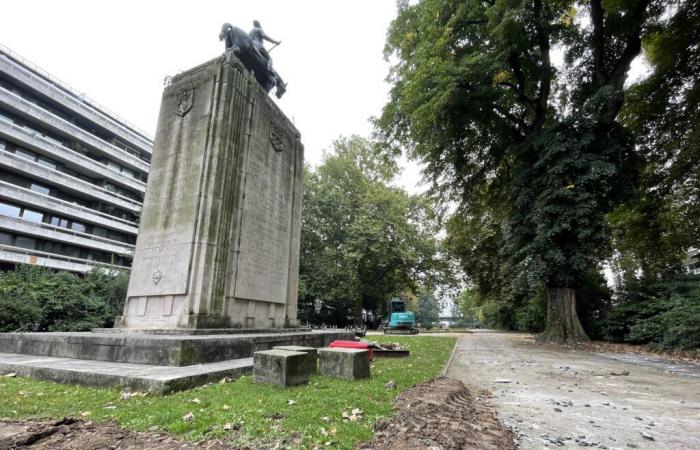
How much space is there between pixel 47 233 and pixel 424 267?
37373 millimetres

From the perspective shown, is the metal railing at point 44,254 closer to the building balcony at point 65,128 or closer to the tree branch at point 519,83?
the building balcony at point 65,128

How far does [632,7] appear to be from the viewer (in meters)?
15.1

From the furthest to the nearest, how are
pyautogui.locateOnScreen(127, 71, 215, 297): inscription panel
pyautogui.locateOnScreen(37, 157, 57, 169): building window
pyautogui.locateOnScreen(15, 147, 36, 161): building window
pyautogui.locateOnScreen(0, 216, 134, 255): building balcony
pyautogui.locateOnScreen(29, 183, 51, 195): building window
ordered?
pyautogui.locateOnScreen(37, 157, 57, 169): building window
pyautogui.locateOnScreen(29, 183, 51, 195): building window
pyautogui.locateOnScreen(15, 147, 36, 161): building window
pyautogui.locateOnScreen(0, 216, 134, 255): building balcony
pyautogui.locateOnScreen(127, 71, 215, 297): inscription panel

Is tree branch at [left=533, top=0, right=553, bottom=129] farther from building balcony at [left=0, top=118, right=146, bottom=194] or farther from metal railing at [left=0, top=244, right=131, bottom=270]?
building balcony at [left=0, top=118, right=146, bottom=194]

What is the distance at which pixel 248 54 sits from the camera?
11.3 meters

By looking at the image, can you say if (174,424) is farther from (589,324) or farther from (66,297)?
(589,324)

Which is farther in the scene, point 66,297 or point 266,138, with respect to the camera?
point 66,297

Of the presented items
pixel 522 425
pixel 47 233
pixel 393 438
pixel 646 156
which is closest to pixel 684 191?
pixel 646 156

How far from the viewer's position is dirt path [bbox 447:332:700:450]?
346 cm

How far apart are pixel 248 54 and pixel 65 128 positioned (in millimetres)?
38503

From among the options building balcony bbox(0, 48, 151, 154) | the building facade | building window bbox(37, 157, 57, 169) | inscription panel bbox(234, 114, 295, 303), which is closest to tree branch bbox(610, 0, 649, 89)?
inscription panel bbox(234, 114, 295, 303)

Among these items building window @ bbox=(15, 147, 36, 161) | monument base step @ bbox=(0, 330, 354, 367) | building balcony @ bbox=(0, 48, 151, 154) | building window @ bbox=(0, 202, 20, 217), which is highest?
building balcony @ bbox=(0, 48, 151, 154)

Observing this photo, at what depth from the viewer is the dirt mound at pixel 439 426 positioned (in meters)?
2.92

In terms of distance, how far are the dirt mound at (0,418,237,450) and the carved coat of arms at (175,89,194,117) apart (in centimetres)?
818
